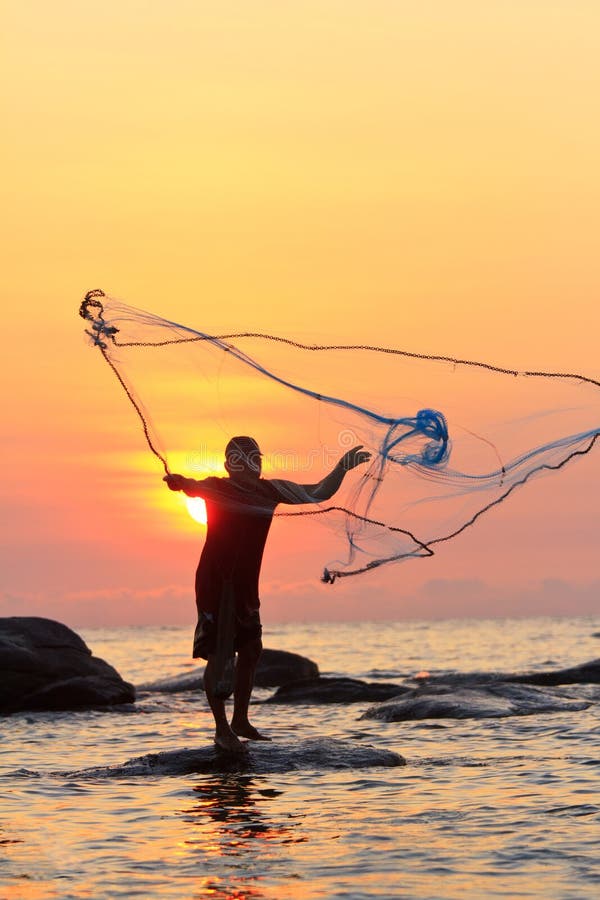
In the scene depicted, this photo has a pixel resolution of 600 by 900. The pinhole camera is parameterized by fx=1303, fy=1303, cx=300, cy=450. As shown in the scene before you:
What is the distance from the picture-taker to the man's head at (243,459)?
36.9 feet

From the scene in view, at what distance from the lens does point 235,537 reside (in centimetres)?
1146

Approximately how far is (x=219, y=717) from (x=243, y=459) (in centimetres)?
241

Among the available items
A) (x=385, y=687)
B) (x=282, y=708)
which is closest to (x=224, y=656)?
(x=282, y=708)

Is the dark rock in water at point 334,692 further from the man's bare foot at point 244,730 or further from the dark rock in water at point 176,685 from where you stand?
the man's bare foot at point 244,730

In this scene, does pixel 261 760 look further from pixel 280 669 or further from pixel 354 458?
pixel 280 669

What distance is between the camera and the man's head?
1126 centimetres

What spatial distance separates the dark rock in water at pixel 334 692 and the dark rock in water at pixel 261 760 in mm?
8729

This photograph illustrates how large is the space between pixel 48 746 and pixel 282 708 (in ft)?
18.8

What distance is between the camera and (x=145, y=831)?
31.5 ft

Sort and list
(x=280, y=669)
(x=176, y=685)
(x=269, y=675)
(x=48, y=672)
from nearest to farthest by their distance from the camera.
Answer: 1. (x=48, y=672)
2. (x=176, y=685)
3. (x=269, y=675)
4. (x=280, y=669)

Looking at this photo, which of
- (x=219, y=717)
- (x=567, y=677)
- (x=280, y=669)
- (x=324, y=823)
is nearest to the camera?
(x=324, y=823)

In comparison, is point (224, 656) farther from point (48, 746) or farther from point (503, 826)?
point (48, 746)

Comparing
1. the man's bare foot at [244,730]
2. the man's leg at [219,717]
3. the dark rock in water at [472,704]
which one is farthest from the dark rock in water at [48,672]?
the man's leg at [219,717]

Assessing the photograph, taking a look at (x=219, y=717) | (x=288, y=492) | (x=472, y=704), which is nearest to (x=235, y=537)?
(x=288, y=492)
